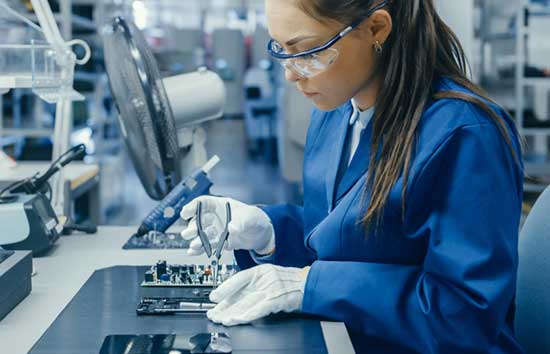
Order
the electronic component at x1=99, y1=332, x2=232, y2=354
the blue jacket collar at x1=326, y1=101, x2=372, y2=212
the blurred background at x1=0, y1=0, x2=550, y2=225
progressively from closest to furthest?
the electronic component at x1=99, y1=332, x2=232, y2=354
the blue jacket collar at x1=326, y1=101, x2=372, y2=212
the blurred background at x1=0, y1=0, x2=550, y2=225

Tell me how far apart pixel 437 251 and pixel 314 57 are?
0.35 meters

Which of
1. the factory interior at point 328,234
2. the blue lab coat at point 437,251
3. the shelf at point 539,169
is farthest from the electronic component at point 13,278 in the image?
the shelf at point 539,169

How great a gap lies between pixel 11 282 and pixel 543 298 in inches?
34.7

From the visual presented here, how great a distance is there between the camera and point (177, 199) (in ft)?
4.93

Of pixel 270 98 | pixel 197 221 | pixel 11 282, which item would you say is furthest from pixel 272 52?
pixel 270 98

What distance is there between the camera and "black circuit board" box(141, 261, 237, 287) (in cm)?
119

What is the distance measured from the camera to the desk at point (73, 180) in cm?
185

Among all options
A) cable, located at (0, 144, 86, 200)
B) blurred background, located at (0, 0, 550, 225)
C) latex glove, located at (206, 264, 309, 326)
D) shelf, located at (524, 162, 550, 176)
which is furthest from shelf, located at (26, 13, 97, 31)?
latex glove, located at (206, 264, 309, 326)

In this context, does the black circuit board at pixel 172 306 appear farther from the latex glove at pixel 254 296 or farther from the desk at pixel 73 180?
the desk at pixel 73 180

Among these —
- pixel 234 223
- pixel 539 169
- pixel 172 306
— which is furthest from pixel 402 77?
pixel 539 169

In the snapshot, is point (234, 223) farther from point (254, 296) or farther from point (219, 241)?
point (254, 296)

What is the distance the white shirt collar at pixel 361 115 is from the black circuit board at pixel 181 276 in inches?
14.2

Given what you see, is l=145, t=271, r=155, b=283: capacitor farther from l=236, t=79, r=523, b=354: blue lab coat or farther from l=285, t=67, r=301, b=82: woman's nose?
l=285, t=67, r=301, b=82: woman's nose

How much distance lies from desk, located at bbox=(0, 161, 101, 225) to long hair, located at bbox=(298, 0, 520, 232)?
3.44ft
